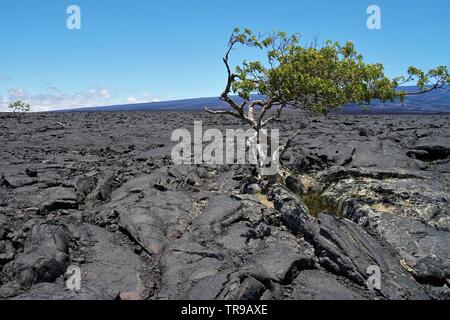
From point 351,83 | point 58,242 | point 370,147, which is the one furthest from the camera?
point 370,147

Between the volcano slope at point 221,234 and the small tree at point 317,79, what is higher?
the small tree at point 317,79

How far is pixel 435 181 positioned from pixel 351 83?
5.77 m

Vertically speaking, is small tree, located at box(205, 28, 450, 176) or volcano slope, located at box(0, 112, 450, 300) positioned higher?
small tree, located at box(205, 28, 450, 176)

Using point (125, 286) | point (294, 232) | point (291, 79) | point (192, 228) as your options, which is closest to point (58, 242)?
point (125, 286)

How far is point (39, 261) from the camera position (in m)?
9.93

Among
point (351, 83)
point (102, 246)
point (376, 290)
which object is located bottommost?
point (376, 290)

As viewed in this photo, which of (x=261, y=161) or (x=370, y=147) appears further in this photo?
(x=370, y=147)

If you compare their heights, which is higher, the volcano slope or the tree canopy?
the tree canopy

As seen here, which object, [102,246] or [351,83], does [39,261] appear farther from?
[351,83]

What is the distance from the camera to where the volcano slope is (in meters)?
9.97

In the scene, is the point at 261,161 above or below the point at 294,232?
above

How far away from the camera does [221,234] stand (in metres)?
12.9

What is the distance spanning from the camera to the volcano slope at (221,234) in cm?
997

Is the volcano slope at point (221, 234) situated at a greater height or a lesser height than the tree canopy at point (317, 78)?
lesser
